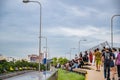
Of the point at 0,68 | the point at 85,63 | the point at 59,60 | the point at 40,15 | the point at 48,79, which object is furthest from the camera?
the point at 59,60

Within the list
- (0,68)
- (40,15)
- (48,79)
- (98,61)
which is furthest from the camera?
(0,68)

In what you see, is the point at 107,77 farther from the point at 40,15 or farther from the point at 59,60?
the point at 59,60

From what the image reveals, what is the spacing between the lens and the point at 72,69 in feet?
159

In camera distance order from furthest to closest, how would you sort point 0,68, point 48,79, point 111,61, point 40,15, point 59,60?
point 59,60 < point 0,68 < point 40,15 < point 48,79 < point 111,61

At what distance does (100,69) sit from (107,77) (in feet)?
32.9

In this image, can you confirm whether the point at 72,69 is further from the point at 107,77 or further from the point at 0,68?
the point at 107,77

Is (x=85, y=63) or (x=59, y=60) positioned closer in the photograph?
(x=85, y=63)

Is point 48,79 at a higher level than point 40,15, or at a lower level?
lower

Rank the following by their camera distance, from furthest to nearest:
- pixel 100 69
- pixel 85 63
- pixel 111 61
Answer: pixel 85 63 < pixel 100 69 < pixel 111 61

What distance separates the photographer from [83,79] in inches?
1213

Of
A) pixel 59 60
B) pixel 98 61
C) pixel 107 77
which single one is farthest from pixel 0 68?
pixel 59 60

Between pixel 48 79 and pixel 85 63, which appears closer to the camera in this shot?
pixel 48 79

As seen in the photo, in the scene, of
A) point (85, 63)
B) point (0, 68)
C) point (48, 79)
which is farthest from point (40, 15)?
point (0, 68)

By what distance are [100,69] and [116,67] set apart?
10463mm
